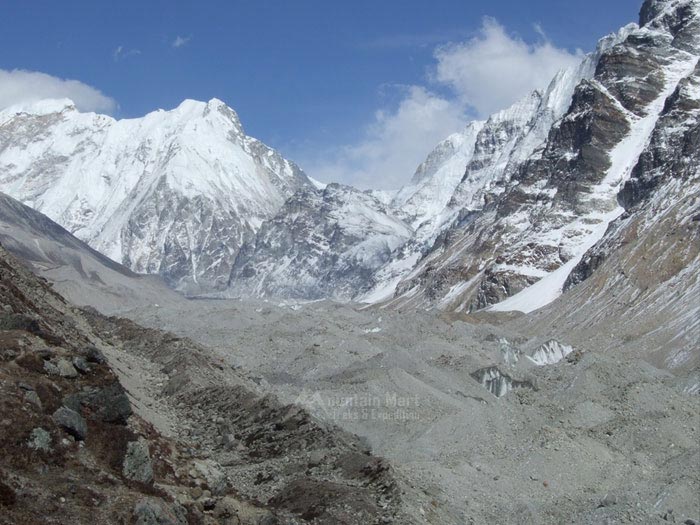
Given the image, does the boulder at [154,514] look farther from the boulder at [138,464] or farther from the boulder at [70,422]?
the boulder at [70,422]

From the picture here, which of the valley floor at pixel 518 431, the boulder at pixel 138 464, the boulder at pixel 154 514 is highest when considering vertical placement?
the valley floor at pixel 518 431

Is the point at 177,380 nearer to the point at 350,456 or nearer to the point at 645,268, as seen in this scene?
the point at 350,456

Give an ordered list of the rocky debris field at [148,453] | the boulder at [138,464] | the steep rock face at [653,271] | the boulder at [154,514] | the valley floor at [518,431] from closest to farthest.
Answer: the boulder at [154,514] → the rocky debris field at [148,453] → the boulder at [138,464] → the valley floor at [518,431] → the steep rock face at [653,271]

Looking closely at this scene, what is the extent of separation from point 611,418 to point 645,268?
9655cm

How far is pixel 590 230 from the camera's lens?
19862 cm

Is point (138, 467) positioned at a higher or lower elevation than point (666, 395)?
lower

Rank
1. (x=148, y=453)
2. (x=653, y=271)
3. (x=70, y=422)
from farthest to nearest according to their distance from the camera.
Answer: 1. (x=653, y=271)
2. (x=148, y=453)
3. (x=70, y=422)

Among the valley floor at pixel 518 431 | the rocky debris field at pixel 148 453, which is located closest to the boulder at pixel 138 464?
the rocky debris field at pixel 148 453

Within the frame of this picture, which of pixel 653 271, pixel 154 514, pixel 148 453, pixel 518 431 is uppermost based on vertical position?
pixel 653 271

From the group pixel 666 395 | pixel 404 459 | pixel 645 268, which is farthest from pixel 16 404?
pixel 645 268

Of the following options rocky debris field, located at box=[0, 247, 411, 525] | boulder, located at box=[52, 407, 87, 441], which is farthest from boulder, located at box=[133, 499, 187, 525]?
boulder, located at box=[52, 407, 87, 441]

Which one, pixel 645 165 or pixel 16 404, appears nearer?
pixel 16 404

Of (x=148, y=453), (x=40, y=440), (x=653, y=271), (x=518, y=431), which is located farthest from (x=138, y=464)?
(x=653, y=271)

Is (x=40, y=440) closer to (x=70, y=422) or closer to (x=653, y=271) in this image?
(x=70, y=422)
